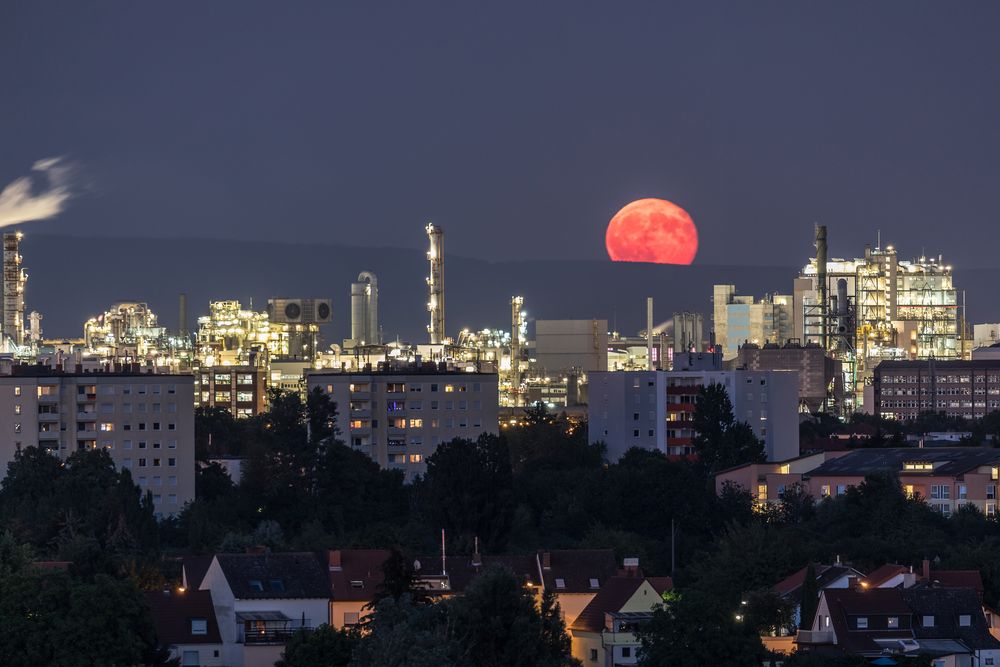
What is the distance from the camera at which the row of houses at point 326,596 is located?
33812 mm

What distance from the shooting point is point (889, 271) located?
11662 cm

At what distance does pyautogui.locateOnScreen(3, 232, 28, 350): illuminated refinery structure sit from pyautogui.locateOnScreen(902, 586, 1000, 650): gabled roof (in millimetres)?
68303

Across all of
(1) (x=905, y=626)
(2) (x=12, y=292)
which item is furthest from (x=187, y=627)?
(2) (x=12, y=292)

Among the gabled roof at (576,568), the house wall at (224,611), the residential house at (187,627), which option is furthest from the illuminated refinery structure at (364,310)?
the residential house at (187,627)

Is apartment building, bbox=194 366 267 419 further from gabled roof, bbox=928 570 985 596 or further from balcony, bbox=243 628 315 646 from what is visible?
balcony, bbox=243 628 315 646

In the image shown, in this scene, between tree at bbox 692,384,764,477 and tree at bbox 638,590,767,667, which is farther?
tree at bbox 692,384,764,477

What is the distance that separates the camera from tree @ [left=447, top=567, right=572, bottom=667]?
31.0 meters

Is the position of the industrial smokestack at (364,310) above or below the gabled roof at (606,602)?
above

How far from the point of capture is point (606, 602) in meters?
35.7

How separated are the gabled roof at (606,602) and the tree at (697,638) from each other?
106 inches

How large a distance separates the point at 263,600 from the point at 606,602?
5149 mm

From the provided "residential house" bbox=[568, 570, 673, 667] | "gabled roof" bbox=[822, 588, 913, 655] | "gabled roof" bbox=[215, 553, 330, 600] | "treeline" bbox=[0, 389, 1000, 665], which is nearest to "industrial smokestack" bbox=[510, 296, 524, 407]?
"treeline" bbox=[0, 389, 1000, 665]

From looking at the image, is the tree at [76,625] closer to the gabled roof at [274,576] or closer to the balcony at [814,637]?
the gabled roof at [274,576]

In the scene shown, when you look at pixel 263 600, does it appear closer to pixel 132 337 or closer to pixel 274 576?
pixel 274 576
